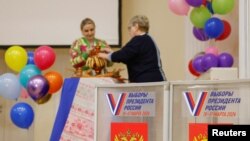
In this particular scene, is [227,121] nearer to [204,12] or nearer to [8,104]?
[204,12]

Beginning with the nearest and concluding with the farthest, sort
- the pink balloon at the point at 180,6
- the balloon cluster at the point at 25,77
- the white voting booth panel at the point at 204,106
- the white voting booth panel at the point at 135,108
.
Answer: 1. the white voting booth panel at the point at 204,106
2. the white voting booth panel at the point at 135,108
3. the balloon cluster at the point at 25,77
4. the pink balloon at the point at 180,6

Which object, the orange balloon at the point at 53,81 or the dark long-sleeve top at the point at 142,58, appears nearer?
the dark long-sleeve top at the point at 142,58

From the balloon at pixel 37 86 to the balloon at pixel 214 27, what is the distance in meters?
1.51

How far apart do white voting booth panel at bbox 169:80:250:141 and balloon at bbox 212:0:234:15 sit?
175cm

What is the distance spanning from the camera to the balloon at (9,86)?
4.33 metres

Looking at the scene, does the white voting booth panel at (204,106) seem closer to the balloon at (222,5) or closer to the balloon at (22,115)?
the balloon at (222,5)

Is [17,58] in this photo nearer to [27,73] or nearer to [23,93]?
[27,73]

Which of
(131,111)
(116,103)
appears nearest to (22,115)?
(116,103)

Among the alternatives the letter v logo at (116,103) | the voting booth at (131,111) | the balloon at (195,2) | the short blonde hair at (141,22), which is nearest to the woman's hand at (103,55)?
the short blonde hair at (141,22)

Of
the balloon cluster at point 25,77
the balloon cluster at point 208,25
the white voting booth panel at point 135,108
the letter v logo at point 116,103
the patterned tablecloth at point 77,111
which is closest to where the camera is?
the white voting booth panel at point 135,108

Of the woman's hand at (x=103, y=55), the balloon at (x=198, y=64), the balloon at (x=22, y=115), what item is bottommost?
the balloon at (x=22, y=115)

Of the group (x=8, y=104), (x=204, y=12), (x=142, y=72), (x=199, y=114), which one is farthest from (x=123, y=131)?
(x=8, y=104)

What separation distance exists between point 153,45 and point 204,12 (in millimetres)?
847

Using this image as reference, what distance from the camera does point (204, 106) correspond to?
8.54 ft
